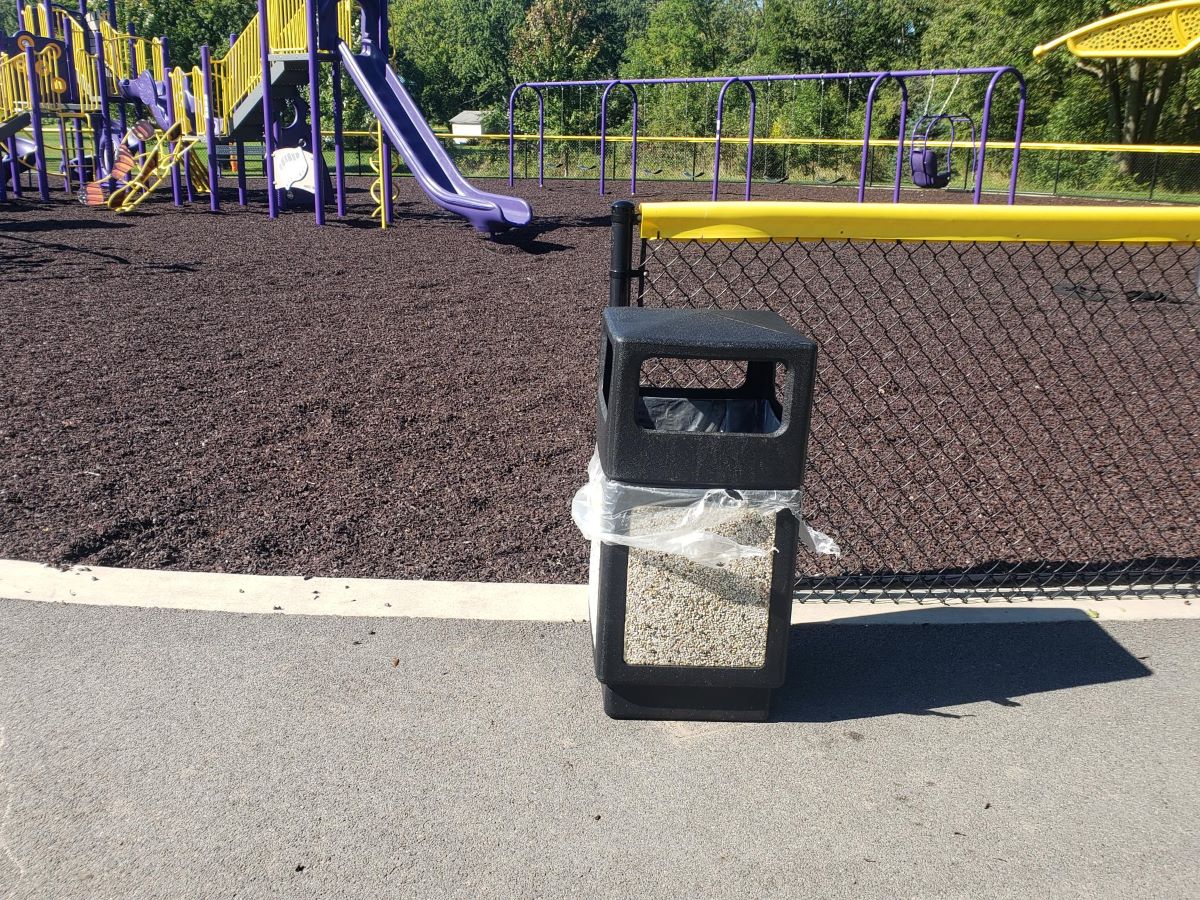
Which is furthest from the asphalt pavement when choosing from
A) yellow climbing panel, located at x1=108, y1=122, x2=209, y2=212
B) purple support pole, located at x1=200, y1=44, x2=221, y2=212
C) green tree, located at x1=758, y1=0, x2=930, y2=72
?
green tree, located at x1=758, y1=0, x2=930, y2=72

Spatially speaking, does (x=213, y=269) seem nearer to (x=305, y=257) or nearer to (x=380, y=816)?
(x=305, y=257)

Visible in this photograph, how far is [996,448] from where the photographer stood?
5.66m

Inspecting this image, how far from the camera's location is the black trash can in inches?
114

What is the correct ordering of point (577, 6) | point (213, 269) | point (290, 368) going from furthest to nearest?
point (577, 6)
point (213, 269)
point (290, 368)

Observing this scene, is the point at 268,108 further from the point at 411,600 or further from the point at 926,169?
the point at 411,600

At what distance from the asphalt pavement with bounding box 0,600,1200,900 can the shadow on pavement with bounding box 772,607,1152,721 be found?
11mm

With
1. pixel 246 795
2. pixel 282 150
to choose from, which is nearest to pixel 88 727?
pixel 246 795

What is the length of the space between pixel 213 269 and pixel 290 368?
16.2ft

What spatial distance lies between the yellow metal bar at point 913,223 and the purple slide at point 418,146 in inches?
434

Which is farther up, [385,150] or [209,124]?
[209,124]

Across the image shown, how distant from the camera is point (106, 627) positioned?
11.7 feet

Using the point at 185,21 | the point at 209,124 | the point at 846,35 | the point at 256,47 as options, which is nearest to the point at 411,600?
the point at 209,124

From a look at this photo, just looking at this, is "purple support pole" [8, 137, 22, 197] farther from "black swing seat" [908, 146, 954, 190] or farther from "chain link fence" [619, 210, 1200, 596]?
"black swing seat" [908, 146, 954, 190]

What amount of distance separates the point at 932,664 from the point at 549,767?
1.35 meters
